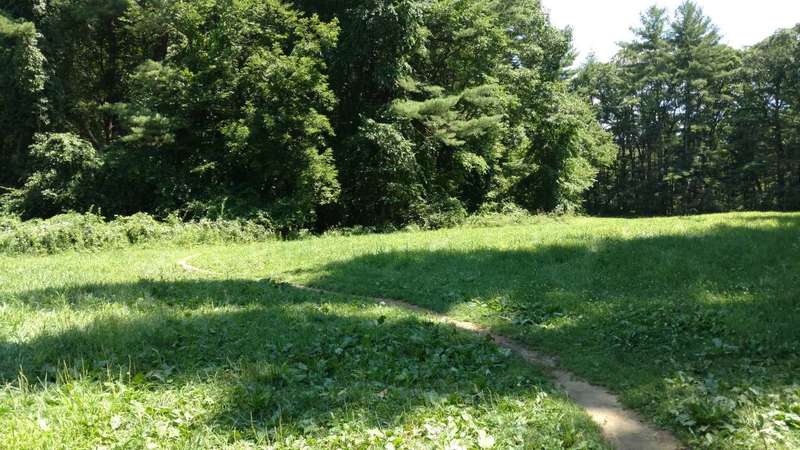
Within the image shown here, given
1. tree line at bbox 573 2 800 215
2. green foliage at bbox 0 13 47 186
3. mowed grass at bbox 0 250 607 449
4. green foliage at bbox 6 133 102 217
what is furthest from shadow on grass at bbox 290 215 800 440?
tree line at bbox 573 2 800 215

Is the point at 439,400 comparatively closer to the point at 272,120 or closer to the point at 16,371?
the point at 16,371

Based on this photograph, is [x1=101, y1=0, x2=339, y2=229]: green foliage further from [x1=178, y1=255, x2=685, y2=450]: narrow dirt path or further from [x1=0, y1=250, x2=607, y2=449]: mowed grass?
[x1=178, y1=255, x2=685, y2=450]: narrow dirt path

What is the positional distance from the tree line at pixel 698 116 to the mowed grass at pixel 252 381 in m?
54.2

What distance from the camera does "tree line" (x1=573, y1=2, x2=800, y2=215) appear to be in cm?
5219

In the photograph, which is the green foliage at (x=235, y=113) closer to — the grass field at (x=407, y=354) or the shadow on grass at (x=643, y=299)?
the shadow on grass at (x=643, y=299)

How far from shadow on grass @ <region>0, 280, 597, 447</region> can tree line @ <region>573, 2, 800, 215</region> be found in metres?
54.0

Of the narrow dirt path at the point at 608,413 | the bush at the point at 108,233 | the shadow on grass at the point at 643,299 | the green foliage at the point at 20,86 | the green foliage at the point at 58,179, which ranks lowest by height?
the narrow dirt path at the point at 608,413

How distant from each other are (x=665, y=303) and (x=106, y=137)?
4154cm

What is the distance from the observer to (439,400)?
5504mm

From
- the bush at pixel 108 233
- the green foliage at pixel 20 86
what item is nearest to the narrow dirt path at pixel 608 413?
the bush at pixel 108 233

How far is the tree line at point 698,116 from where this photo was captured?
52.2 meters

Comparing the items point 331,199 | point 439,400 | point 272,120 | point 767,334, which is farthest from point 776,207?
point 439,400

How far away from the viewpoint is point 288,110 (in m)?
28.3

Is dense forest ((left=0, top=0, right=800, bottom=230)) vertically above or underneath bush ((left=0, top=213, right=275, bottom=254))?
above
